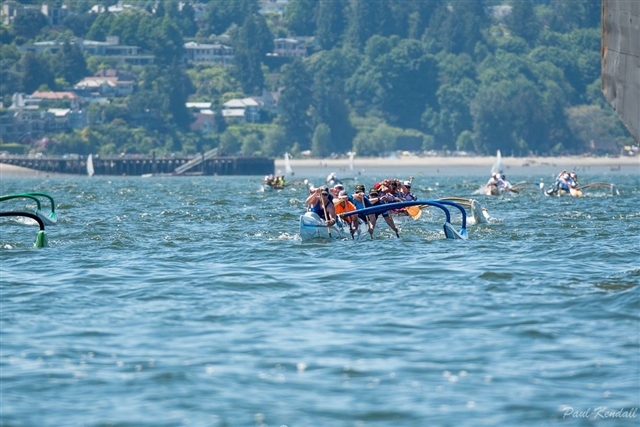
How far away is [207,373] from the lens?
795 inches

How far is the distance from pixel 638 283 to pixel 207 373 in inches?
421

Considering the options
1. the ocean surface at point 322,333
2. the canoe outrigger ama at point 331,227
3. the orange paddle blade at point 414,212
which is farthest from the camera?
the orange paddle blade at point 414,212

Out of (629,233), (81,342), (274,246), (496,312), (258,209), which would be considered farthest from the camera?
(258,209)

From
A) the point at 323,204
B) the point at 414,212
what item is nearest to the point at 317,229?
the point at 323,204

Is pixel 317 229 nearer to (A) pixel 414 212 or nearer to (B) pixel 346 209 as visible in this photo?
(B) pixel 346 209

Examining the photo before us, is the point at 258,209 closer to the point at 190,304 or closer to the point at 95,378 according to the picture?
the point at 190,304

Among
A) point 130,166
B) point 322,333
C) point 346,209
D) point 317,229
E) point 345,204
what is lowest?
point 130,166

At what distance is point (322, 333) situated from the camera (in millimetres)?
22922

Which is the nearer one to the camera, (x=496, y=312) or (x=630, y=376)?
(x=630, y=376)

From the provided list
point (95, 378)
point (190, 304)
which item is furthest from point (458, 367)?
point (190, 304)

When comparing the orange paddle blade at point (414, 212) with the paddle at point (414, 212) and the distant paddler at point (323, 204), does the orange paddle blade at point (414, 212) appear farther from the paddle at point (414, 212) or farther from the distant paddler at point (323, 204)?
the distant paddler at point (323, 204)

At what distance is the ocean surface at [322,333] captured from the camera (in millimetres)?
18672

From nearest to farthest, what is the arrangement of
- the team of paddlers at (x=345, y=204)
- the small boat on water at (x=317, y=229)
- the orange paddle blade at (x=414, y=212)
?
the team of paddlers at (x=345, y=204), the small boat on water at (x=317, y=229), the orange paddle blade at (x=414, y=212)

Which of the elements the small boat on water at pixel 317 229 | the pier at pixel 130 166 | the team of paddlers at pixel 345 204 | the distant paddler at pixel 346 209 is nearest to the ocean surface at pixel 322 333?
the small boat on water at pixel 317 229
